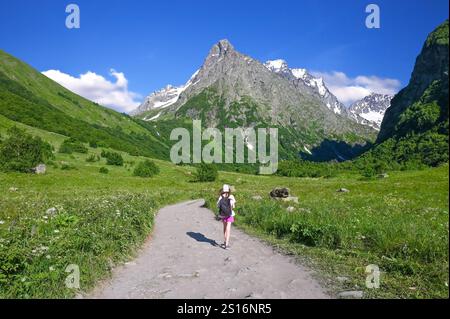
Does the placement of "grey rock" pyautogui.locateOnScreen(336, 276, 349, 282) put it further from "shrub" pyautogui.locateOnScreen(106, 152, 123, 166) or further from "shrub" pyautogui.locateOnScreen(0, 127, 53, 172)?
"shrub" pyautogui.locateOnScreen(106, 152, 123, 166)

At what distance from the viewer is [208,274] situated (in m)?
12.0

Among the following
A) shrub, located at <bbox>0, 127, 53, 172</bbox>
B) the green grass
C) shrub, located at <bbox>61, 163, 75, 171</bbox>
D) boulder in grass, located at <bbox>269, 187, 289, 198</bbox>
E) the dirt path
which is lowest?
the dirt path

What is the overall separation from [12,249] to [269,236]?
37.7 feet

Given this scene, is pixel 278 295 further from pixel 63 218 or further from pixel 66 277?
pixel 63 218

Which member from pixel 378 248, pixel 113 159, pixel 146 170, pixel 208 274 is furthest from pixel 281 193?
pixel 113 159

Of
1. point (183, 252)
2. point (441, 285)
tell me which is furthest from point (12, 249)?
point (441, 285)

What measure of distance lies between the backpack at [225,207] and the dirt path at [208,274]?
146cm

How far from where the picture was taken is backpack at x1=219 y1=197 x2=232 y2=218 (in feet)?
56.7

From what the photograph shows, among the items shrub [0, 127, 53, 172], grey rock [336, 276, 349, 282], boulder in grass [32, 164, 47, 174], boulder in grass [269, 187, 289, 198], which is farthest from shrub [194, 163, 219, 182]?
grey rock [336, 276, 349, 282]

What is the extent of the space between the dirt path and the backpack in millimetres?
1461

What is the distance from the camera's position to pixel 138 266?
13508mm

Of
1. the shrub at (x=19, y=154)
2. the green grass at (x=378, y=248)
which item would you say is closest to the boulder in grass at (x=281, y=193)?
the green grass at (x=378, y=248)

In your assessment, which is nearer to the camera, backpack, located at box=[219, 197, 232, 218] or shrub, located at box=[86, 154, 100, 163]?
backpack, located at box=[219, 197, 232, 218]

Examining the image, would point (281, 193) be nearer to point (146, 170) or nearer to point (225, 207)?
point (225, 207)
